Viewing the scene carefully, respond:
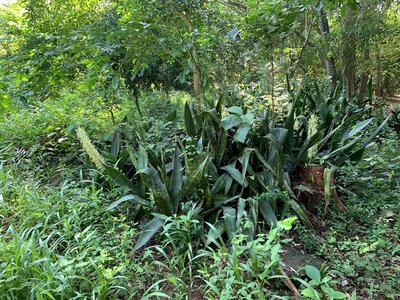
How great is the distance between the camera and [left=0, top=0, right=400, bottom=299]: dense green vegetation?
1.58 meters

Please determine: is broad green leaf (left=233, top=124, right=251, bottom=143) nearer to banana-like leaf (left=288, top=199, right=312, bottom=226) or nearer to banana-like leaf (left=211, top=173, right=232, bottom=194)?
banana-like leaf (left=211, top=173, right=232, bottom=194)

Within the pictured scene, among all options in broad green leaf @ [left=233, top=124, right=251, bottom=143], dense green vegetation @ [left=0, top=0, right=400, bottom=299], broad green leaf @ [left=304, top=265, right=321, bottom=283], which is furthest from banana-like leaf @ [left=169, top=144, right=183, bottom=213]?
broad green leaf @ [left=304, top=265, right=321, bottom=283]

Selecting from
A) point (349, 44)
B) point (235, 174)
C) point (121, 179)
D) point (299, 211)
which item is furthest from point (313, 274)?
point (349, 44)

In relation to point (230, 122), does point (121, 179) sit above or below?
below

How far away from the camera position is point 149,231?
6.29ft

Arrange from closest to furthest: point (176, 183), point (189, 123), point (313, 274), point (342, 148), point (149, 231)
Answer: point (313, 274) → point (149, 231) → point (176, 183) → point (342, 148) → point (189, 123)

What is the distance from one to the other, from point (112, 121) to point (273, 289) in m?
2.74

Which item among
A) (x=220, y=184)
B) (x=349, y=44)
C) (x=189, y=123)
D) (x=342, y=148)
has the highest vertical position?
(x=349, y=44)

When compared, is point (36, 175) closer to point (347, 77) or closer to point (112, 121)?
point (112, 121)

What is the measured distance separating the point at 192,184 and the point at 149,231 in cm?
42

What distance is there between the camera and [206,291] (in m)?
1.56

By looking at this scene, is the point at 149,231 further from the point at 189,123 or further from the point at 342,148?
the point at 342,148

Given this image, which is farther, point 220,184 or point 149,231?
point 220,184

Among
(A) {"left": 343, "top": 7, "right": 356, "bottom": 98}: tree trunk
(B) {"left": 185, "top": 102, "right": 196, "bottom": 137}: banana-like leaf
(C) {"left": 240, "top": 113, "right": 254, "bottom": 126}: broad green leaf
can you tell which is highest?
(A) {"left": 343, "top": 7, "right": 356, "bottom": 98}: tree trunk
